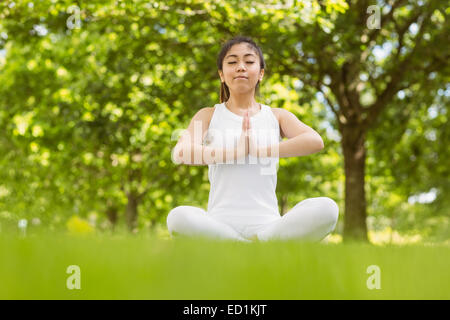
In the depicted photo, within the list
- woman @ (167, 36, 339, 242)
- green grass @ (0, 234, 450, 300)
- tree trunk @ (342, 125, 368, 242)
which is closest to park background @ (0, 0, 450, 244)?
tree trunk @ (342, 125, 368, 242)

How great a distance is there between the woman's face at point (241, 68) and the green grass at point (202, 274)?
2.37 m

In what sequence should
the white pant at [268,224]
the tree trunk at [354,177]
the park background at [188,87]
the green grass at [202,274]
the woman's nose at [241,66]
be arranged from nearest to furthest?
the green grass at [202,274] < the white pant at [268,224] < the woman's nose at [241,66] < the park background at [188,87] < the tree trunk at [354,177]

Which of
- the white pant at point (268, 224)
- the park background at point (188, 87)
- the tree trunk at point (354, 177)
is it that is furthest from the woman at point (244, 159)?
the tree trunk at point (354, 177)

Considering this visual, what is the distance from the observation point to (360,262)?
1.96 m

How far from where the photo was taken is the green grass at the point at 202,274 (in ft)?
5.58

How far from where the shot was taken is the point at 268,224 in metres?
3.83

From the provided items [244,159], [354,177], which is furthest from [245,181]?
[354,177]

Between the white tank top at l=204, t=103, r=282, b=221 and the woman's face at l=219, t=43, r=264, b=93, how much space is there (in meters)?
0.31

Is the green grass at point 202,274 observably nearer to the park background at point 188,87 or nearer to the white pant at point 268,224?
the white pant at point 268,224

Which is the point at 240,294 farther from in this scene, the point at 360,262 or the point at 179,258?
the point at 360,262

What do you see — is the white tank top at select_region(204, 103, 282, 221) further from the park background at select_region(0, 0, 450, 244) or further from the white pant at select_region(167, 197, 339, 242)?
the park background at select_region(0, 0, 450, 244)

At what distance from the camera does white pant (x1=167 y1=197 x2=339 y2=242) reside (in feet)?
Answer: 11.6

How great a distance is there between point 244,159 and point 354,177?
Result: 9185mm

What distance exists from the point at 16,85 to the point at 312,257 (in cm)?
1514
